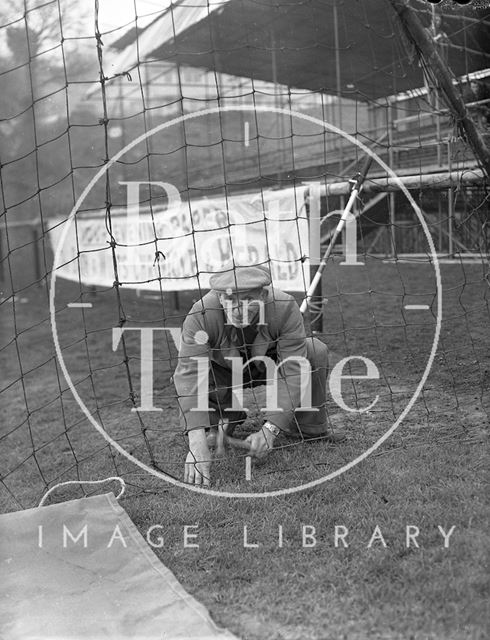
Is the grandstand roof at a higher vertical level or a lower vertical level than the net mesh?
higher

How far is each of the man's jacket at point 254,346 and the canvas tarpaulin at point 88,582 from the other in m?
0.57

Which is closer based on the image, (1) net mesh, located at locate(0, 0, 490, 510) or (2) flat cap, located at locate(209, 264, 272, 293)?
(2) flat cap, located at locate(209, 264, 272, 293)

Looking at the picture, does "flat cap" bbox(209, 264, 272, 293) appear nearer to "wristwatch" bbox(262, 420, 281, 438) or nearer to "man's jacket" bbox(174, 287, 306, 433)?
"man's jacket" bbox(174, 287, 306, 433)

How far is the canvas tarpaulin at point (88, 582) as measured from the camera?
70.6 inches

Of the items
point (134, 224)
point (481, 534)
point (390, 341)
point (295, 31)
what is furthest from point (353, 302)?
point (481, 534)

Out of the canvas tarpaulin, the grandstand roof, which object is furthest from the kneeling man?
the grandstand roof

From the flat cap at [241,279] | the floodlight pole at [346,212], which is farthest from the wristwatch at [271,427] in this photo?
the floodlight pole at [346,212]

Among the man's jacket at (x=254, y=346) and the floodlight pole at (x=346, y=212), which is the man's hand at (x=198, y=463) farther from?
the floodlight pole at (x=346, y=212)

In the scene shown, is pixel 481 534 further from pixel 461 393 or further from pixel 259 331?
pixel 461 393

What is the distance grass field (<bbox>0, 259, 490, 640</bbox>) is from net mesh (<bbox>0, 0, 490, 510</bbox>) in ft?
0.09

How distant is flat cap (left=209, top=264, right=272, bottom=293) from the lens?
9.04 feet

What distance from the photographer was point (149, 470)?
2939mm

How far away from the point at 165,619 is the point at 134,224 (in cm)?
584

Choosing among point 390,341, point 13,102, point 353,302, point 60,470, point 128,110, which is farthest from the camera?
point 128,110
